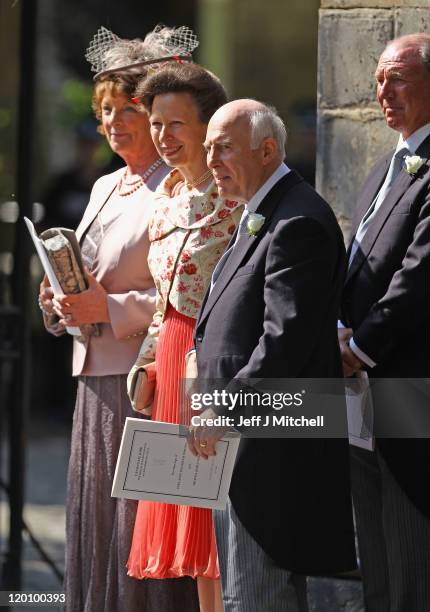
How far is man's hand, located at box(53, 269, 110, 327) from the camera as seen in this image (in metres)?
4.56

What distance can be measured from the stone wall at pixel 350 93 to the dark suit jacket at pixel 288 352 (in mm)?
1169

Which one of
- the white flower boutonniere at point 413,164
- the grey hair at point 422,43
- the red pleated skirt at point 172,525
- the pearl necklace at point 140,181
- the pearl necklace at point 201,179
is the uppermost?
the grey hair at point 422,43

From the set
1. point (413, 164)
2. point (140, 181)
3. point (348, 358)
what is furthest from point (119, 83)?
point (348, 358)

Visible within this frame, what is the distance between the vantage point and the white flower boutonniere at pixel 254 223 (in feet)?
12.7

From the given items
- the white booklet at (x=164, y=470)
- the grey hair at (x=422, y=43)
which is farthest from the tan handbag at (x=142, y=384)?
the grey hair at (x=422, y=43)

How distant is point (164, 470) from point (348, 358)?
2.04 ft

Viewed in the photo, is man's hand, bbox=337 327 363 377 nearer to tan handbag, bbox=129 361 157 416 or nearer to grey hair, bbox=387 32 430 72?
tan handbag, bbox=129 361 157 416

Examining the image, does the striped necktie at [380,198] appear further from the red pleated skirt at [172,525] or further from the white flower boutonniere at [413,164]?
the red pleated skirt at [172,525]

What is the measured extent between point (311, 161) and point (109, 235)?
4296 millimetres

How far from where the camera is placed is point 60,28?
1260 cm

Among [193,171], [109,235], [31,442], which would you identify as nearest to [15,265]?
[109,235]

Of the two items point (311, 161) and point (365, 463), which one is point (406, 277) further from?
point (311, 161)

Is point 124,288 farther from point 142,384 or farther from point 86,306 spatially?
point 142,384

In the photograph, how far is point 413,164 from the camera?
4074mm
